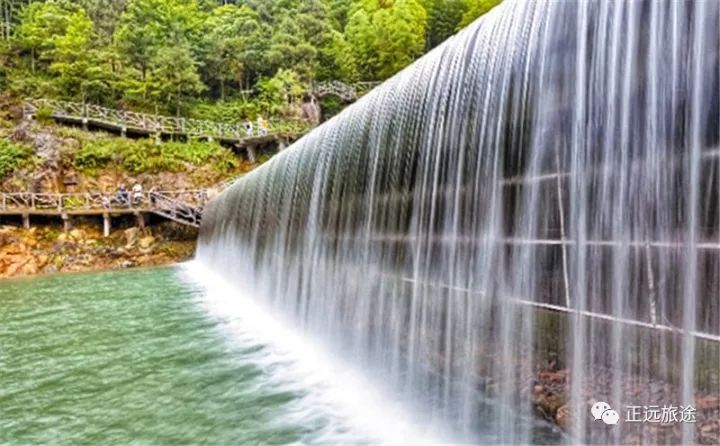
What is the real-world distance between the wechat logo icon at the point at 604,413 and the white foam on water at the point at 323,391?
5.01 feet

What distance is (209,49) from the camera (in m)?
45.0

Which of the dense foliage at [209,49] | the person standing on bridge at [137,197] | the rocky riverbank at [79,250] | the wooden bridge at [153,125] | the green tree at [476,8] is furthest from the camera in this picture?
the green tree at [476,8]

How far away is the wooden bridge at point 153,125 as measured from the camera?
33219mm

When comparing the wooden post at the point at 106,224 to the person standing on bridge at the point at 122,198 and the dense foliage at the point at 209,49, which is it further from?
the dense foliage at the point at 209,49

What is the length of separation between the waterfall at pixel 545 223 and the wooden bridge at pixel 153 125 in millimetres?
29645

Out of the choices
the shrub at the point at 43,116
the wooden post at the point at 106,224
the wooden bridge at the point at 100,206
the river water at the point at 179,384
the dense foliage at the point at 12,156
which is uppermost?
the shrub at the point at 43,116

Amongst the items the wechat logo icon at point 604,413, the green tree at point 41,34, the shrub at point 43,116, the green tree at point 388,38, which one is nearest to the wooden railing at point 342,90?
the green tree at point 388,38

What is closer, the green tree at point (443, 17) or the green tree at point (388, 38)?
the green tree at point (388, 38)

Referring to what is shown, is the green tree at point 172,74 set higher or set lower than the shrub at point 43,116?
higher

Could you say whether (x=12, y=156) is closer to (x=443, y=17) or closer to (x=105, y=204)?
(x=105, y=204)

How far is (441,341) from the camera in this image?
18.9ft

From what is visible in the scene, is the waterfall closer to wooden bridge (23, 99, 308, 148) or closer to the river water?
the river water

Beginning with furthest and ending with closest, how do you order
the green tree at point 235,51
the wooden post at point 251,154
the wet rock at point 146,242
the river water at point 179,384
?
1. the green tree at point 235,51
2. the wooden post at point 251,154
3. the wet rock at point 146,242
4. the river water at point 179,384

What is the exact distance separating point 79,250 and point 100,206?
277cm
